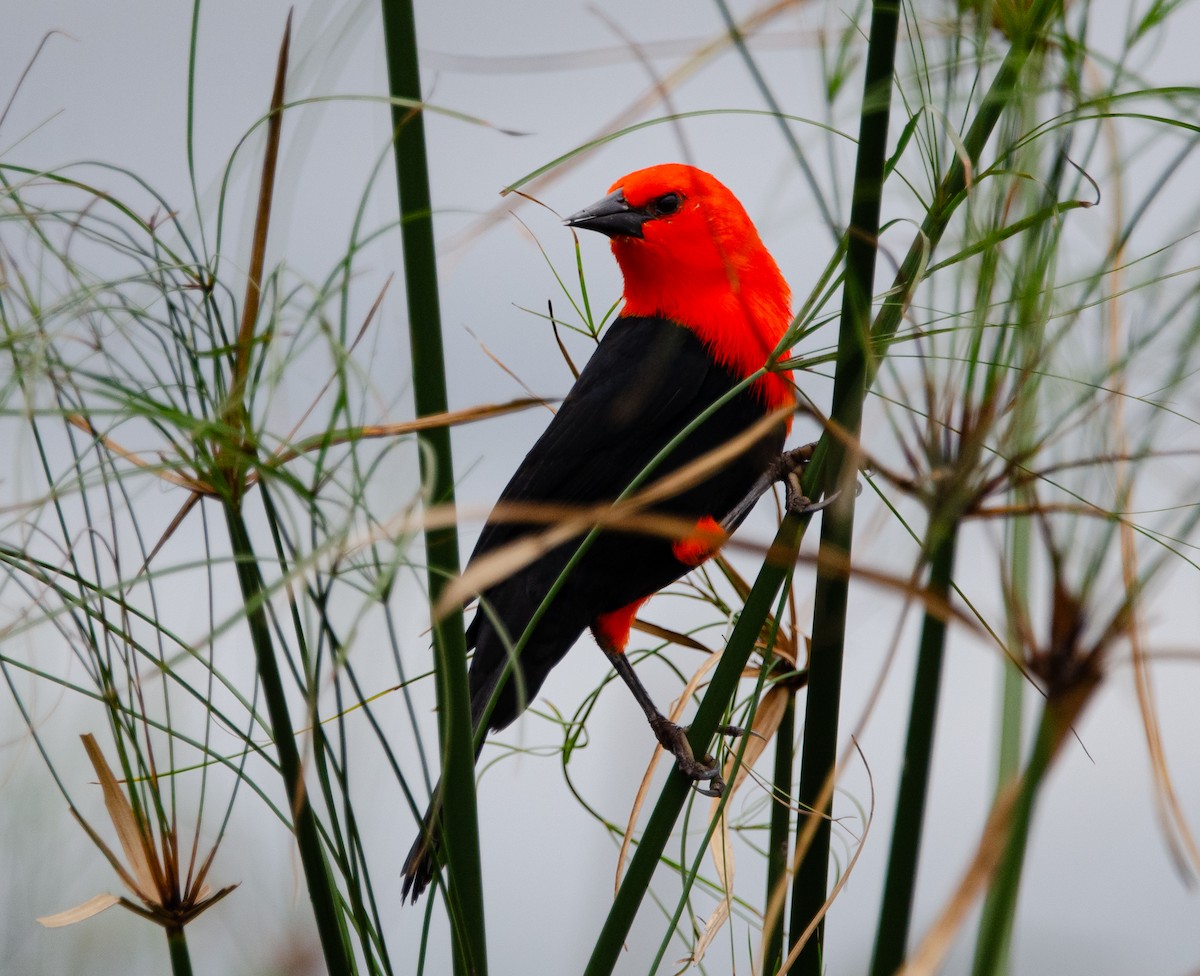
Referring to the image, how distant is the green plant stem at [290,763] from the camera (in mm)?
582

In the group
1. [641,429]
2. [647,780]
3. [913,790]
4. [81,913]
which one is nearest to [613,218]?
[641,429]

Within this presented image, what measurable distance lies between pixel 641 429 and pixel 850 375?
856mm

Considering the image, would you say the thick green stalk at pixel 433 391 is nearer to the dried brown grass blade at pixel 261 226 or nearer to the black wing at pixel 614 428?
the dried brown grass blade at pixel 261 226

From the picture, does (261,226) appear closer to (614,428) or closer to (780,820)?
(780,820)

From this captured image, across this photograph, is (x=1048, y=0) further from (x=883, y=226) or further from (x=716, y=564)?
(x=716, y=564)

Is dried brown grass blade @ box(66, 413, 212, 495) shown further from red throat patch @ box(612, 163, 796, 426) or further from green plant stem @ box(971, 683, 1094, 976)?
red throat patch @ box(612, 163, 796, 426)

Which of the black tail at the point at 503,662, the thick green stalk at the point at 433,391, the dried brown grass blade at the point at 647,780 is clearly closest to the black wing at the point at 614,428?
the black tail at the point at 503,662

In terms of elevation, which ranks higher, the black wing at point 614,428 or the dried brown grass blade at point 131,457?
the black wing at point 614,428

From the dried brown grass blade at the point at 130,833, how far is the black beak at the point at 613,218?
3.01 ft

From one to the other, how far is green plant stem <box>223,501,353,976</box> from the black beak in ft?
3.02

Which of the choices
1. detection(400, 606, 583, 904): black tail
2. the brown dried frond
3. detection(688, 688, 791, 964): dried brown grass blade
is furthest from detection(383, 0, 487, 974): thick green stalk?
detection(400, 606, 583, 904): black tail

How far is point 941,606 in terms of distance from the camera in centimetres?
41

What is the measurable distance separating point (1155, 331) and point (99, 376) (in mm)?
482

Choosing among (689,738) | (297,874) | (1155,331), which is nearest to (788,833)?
(689,738)
